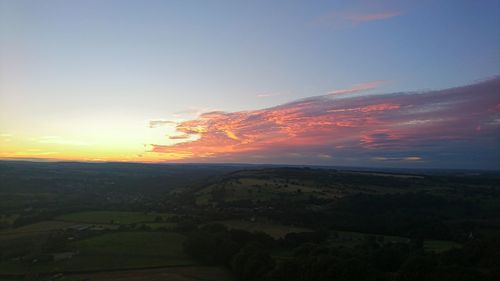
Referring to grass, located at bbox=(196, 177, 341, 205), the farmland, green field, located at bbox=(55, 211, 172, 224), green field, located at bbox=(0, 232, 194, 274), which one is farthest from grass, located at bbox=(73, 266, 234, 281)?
grass, located at bbox=(196, 177, 341, 205)

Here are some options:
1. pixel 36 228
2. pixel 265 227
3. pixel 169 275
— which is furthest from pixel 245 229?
pixel 36 228

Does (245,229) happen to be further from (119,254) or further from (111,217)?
(111,217)

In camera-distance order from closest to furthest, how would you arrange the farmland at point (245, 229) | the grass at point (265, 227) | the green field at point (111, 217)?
1. the farmland at point (245, 229)
2. the grass at point (265, 227)
3. the green field at point (111, 217)

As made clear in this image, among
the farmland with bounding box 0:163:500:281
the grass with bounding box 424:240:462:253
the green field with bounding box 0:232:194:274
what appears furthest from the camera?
the grass with bounding box 424:240:462:253

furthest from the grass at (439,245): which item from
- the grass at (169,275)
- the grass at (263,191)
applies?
the grass at (263,191)

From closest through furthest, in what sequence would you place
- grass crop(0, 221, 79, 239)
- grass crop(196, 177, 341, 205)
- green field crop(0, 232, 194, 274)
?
Answer: green field crop(0, 232, 194, 274) → grass crop(0, 221, 79, 239) → grass crop(196, 177, 341, 205)

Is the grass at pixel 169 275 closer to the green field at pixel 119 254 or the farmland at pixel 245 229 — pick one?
the farmland at pixel 245 229

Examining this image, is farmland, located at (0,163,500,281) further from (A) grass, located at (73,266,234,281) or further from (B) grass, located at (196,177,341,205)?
(B) grass, located at (196,177,341,205)

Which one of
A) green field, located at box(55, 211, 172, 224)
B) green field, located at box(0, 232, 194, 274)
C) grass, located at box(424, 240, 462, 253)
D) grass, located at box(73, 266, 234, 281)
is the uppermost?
green field, located at box(55, 211, 172, 224)
